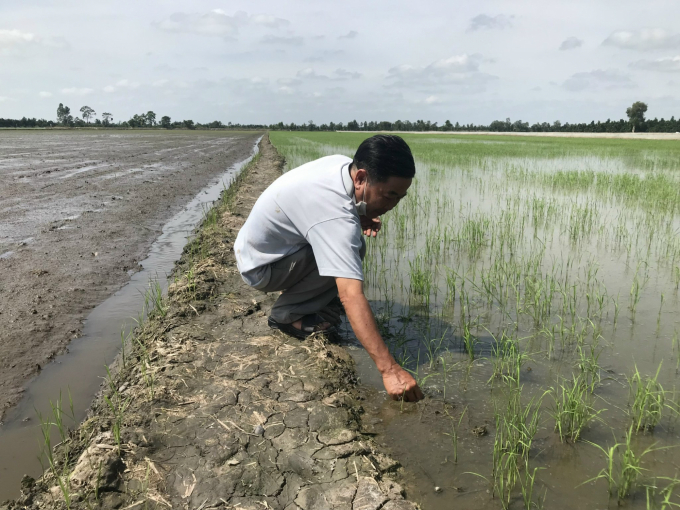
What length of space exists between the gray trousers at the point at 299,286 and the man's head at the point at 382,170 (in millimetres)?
515

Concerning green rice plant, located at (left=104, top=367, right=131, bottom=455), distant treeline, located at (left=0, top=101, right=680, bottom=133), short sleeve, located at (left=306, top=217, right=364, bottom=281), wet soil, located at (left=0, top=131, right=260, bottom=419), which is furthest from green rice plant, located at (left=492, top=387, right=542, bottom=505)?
distant treeline, located at (left=0, top=101, right=680, bottom=133)

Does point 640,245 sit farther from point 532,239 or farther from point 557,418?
point 557,418

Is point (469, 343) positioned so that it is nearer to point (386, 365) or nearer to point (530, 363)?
point (530, 363)

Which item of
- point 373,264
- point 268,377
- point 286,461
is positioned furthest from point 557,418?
point 373,264

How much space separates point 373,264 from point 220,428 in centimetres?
246

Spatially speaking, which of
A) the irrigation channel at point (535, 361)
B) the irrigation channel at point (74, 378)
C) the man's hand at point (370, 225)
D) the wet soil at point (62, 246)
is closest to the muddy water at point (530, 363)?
the irrigation channel at point (535, 361)

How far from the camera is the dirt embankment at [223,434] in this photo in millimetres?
1494

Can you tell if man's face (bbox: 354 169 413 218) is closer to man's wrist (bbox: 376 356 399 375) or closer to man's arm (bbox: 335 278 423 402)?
man's arm (bbox: 335 278 423 402)

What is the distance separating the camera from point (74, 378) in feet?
7.82

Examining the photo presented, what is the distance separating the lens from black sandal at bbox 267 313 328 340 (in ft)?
8.66

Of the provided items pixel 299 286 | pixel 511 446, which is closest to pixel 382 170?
Answer: pixel 299 286

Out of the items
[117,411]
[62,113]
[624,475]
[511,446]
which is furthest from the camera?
[62,113]

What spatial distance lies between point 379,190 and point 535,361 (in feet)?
3.96

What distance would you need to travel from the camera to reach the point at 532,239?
15.5ft
